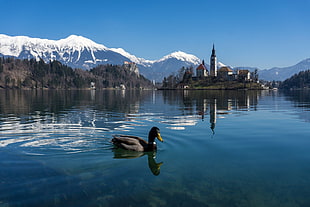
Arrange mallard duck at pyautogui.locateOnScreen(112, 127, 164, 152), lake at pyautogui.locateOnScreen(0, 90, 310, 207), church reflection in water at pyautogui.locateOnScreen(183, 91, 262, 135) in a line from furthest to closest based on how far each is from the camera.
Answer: church reflection in water at pyautogui.locateOnScreen(183, 91, 262, 135)
mallard duck at pyautogui.locateOnScreen(112, 127, 164, 152)
lake at pyautogui.locateOnScreen(0, 90, 310, 207)

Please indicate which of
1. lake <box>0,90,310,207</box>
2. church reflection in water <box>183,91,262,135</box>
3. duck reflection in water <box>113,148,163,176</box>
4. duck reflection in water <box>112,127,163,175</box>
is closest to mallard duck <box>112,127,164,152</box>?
duck reflection in water <box>112,127,163,175</box>

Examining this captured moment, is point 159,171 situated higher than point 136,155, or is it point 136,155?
point 136,155

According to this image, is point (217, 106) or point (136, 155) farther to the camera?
point (217, 106)

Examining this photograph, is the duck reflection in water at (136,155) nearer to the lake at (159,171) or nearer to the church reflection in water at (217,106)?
the lake at (159,171)

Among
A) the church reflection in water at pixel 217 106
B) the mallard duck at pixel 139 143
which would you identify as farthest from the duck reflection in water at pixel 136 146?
the church reflection in water at pixel 217 106

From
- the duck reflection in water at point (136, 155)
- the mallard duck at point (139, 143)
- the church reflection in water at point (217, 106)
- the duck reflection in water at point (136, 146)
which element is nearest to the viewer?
the duck reflection in water at point (136, 155)

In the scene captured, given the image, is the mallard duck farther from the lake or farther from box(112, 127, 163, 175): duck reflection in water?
the lake

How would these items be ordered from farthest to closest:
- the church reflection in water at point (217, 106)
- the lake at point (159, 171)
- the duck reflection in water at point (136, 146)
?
the church reflection in water at point (217, 106) → the duck reflection in water at point (136, 146) → the lake at point (159, 171)

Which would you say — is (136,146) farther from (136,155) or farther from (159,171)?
(159,171)

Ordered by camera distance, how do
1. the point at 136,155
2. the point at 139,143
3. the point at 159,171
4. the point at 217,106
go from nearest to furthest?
the point at 159,171
the point at 136,155
the point at 139,143
the point at 217,106

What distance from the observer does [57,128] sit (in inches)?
1038

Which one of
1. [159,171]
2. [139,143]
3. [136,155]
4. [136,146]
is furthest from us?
[139,143]

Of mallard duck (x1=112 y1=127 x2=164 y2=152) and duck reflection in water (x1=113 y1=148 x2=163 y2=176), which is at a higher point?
mallard duck (x1=112 y1=127 x2=164 y2=152)

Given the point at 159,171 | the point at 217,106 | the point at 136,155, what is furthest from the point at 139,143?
the point at 217,106
